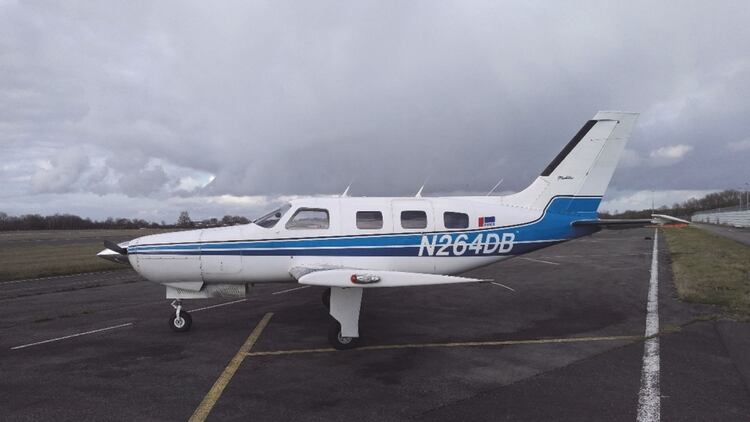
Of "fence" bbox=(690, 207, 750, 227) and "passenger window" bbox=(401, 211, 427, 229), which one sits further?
"fence" bbox=(690, 207, 750, 227)

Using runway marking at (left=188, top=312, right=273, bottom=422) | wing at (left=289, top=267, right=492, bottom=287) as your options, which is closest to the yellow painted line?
runway marking at (left=188, top=312, right=273, bottom=422)

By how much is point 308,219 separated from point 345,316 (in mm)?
2195

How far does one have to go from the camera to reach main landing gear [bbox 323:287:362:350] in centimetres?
773

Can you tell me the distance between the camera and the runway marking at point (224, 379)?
523cm

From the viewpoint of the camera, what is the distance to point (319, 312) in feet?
35.1

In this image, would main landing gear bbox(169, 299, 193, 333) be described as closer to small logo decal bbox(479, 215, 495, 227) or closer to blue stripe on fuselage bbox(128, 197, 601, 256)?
blue stripe on fuselage bbox(128, 197, 601, 256)

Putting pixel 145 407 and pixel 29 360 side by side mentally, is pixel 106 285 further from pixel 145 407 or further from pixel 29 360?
pixel 145 407

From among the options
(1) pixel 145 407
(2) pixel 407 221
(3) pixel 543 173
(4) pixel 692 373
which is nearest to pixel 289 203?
(2) pixel 407 221

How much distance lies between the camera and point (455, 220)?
9.36 m

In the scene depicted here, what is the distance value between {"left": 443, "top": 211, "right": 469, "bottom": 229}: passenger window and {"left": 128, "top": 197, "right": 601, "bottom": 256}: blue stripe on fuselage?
5.2 inches

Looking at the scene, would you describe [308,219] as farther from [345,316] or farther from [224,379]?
[224,379]

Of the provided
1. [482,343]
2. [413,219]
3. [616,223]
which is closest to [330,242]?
[413,219]

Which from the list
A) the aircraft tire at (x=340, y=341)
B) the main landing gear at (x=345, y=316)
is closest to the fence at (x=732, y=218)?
the main landing gear at (x=345, y=316)

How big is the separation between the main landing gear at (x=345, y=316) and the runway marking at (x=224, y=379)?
1.56m
